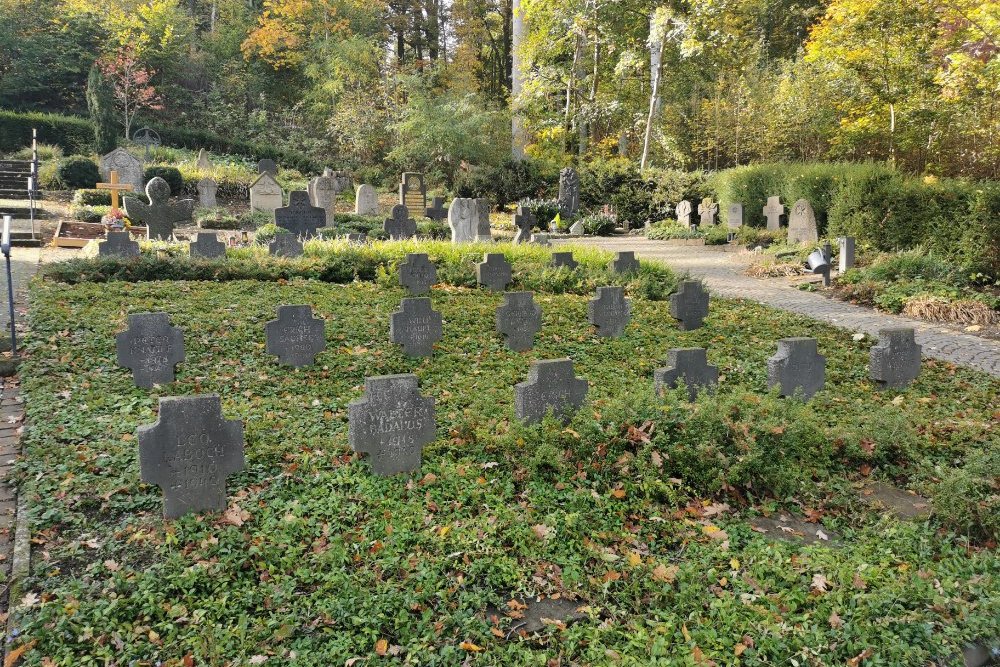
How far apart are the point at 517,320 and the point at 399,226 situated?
31.3ft

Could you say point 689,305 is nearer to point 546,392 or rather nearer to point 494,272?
point 494,272

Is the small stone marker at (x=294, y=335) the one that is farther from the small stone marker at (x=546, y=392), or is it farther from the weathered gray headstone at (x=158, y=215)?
the weathered gray headstone at (x=158, y=215)

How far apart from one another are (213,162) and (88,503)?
97.3ft

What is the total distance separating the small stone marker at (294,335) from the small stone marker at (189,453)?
2.98m

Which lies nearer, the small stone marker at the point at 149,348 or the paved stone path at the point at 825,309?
the small stone marker at the point at 149,348

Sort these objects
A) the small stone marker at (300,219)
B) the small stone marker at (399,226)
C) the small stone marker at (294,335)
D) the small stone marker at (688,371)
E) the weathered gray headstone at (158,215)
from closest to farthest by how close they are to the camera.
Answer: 1. the small stone marker at (688,371)
2. the small stone marker at (294,335)
3. the weathered gray headstone at (158,215)
4. the small stone marker at (300,219)
5. the small stone marker at (399,226)

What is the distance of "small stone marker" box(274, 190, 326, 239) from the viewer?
55.5ft

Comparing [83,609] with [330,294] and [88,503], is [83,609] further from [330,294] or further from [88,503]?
[330,294]

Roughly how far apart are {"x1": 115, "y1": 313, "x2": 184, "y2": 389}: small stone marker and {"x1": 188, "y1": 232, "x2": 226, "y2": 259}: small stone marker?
5867mm

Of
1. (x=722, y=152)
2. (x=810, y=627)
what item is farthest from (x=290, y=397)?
(x=722, y=152)

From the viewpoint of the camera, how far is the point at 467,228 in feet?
60.7

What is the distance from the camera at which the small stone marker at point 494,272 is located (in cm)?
1186

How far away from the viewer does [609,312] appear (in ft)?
31.5

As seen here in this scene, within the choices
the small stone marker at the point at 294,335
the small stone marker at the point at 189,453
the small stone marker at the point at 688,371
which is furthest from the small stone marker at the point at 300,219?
the small stone marker at the point at 189,453
